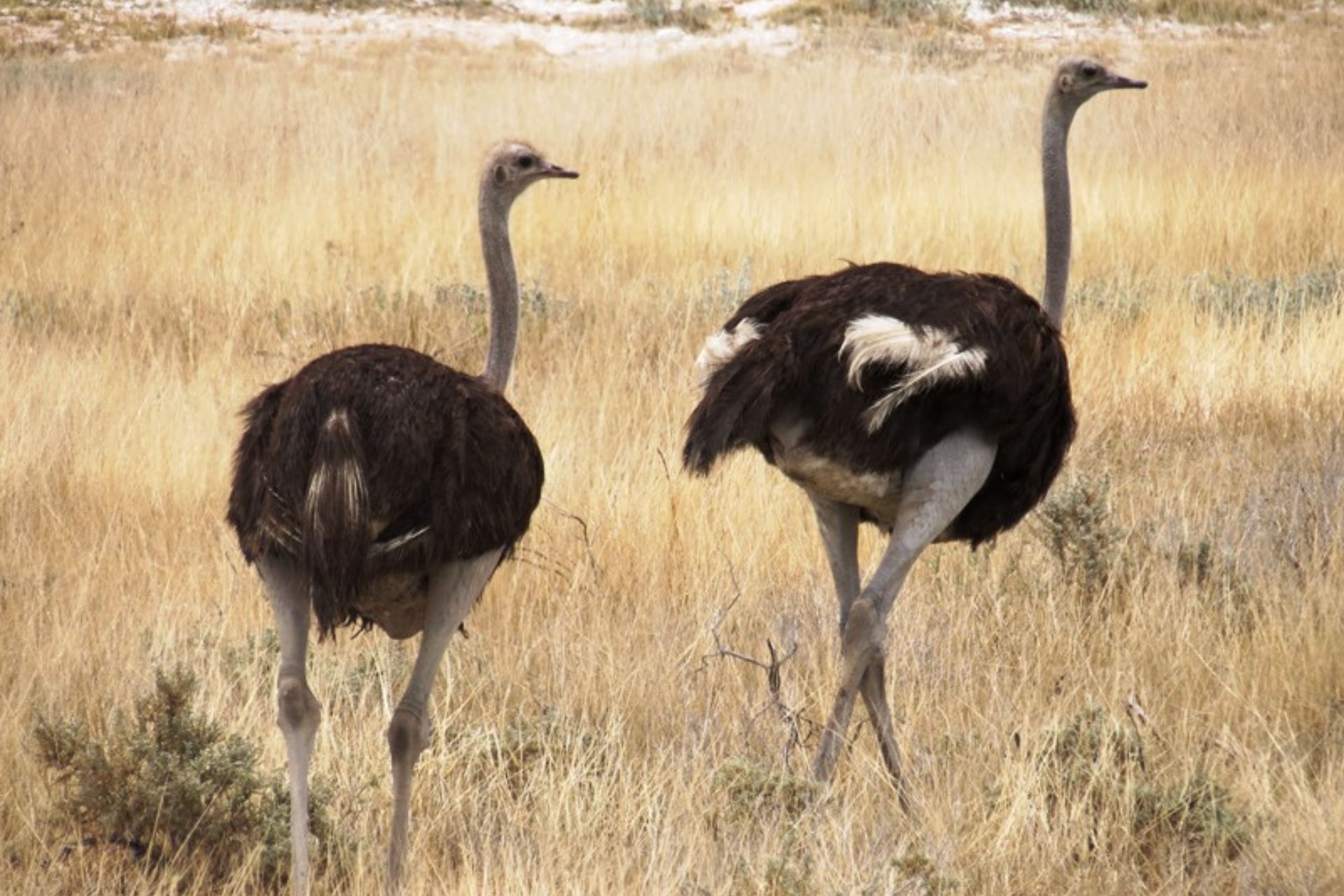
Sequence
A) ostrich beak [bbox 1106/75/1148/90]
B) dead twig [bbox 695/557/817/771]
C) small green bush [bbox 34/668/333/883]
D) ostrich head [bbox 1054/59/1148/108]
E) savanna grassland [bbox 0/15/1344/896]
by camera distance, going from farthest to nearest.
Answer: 1. ostrich beak [bbox 1106/75/1148/90]
2. ostrich head [bbox 1054/59/1148/108]
3. dead twig [bbox 695/557/817/771]
4. savanna grassland [bbox 0/15/1344/896]
5. small green bush [bbox 34/668/333/883]

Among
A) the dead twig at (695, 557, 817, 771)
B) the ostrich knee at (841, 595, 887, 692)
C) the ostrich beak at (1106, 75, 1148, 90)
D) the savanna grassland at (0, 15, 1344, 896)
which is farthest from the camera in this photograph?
the ostrich beak at (1106, 75, 1148, 90)

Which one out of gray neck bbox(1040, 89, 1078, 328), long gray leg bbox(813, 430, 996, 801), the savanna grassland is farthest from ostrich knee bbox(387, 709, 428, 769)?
gray neck bbox(1040, 89, 1078, 328)

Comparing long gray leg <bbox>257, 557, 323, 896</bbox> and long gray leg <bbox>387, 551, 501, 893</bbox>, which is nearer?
long gray leg <bbox>257, 557, 323, 896</bbox>

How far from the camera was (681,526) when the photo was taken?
585 cm

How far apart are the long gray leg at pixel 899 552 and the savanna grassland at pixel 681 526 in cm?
14

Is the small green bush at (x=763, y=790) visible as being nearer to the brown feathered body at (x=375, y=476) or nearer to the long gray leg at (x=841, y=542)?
the long gray leg at (x=841, y=542)

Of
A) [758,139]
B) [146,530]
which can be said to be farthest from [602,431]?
[758,139]

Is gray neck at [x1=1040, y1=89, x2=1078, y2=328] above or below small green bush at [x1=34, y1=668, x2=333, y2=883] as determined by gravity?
above

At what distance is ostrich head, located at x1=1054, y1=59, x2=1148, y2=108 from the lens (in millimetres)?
5598

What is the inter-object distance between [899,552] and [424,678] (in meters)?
1.11

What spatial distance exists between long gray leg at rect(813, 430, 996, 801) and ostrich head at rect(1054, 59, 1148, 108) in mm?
1859

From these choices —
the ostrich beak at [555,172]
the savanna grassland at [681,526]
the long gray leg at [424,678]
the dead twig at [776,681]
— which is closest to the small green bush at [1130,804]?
the savanna grassland at [681,526]

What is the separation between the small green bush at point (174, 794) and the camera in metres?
3.85

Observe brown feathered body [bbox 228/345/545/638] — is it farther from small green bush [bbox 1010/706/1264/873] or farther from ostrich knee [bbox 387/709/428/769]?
small green bush [bbox 1010/706/1264/873]
